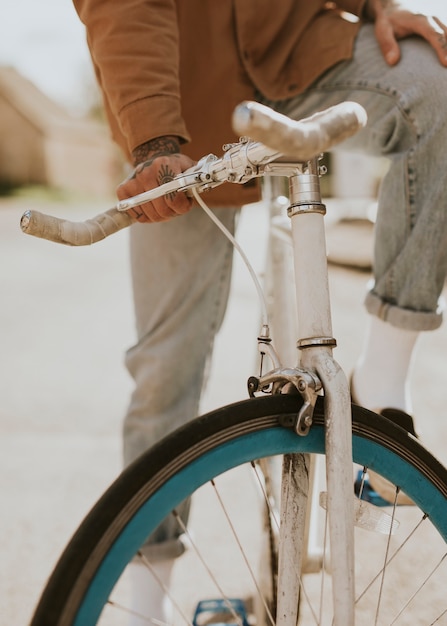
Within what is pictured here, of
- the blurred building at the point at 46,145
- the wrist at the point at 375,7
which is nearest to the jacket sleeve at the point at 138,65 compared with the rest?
the wrist at the point at 375,7

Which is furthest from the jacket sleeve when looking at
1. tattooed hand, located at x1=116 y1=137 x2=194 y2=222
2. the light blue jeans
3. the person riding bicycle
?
the light blue jeans

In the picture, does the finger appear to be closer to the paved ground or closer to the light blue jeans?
the light blue jeans

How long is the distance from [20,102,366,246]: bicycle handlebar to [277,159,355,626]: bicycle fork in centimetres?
9

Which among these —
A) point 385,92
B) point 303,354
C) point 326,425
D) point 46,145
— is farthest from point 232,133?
point 46,145

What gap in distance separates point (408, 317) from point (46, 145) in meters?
42.6

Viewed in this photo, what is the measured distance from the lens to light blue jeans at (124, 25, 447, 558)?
4.95ft

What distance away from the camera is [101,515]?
0.93 metres

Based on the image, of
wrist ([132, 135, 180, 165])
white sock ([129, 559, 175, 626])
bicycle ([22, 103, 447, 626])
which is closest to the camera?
bicycle ([22, 103, 447, 626])

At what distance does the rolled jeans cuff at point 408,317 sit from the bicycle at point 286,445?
44 centimetres

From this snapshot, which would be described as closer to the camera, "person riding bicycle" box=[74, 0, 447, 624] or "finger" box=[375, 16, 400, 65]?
"person riding bicycle" box=[74, 0, 447, 624]

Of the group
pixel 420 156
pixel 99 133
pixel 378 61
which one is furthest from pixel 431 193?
pixel 99 133

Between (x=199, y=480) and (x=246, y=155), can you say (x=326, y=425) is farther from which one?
(x=246, y=155)

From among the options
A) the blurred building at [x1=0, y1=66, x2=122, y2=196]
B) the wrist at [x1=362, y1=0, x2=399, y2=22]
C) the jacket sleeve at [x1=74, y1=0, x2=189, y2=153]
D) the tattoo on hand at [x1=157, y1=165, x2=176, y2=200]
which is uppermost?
the blurred building at [x1=0, y1=66, x2=122, y2=196]

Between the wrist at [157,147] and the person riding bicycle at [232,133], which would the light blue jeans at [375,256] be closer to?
the person riding bicycle at [232,133]
